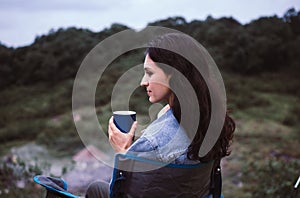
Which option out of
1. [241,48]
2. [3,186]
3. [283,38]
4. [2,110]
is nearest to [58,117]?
[2,110]

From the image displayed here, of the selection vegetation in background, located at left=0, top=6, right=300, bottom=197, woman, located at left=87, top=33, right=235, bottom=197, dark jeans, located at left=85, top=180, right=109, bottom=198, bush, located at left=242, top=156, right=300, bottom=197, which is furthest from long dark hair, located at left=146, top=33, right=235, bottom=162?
vegetation in background, located at left=0, top=6, right=300, bottom=197

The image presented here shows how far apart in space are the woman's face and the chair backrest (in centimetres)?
24

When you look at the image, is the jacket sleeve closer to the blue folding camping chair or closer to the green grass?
the blue folding camping chair

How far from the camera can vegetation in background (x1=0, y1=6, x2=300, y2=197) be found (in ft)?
12.8

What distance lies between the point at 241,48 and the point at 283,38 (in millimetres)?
500

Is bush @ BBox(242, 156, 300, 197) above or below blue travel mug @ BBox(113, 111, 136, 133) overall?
below

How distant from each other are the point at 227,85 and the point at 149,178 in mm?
3572

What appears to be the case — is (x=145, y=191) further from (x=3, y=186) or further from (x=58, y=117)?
(x=58, y=117)

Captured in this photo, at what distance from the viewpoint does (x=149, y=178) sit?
3.81ft

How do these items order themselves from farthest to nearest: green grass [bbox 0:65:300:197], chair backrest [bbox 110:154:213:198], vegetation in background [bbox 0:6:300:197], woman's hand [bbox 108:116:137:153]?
1. vegetation in background [bbox 0:6:300:197]
2. green grass [bbox 0:65:300:197]
3. woman's hand [bbox 108:116:137:153]
4. chair backrest [bbox 110:154:213:198]

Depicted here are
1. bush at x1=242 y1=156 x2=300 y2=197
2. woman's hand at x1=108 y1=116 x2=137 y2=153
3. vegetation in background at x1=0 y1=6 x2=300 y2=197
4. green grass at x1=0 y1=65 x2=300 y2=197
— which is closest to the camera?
woman's hand at x1=108 y1=116 x2=137 y2=153

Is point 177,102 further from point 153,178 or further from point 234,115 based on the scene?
point 234,115

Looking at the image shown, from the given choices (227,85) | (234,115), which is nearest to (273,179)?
(234,115)

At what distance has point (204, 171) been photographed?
1.25m
